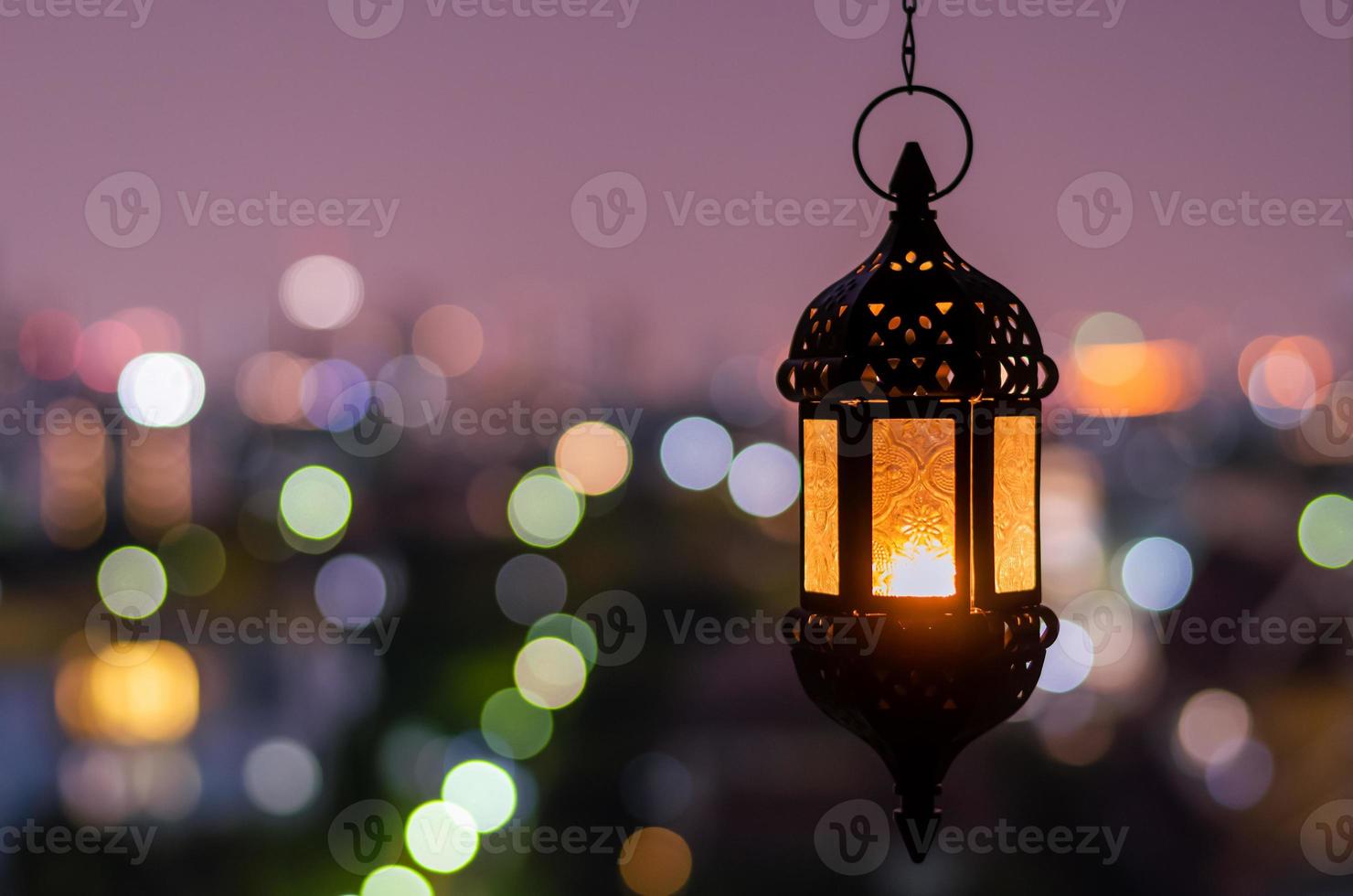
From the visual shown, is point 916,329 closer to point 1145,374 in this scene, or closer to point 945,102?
point 945,102

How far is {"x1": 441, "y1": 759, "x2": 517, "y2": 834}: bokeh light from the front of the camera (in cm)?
2858

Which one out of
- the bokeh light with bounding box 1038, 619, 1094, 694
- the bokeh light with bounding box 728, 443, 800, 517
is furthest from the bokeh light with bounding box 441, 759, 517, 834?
the bokeh light with bounding box 728, 443, 800, 517

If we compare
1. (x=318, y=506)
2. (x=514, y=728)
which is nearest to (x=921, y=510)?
(x=514, y=728)

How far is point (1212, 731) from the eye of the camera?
2412cm

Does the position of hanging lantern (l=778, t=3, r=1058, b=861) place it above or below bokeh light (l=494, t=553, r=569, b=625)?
above

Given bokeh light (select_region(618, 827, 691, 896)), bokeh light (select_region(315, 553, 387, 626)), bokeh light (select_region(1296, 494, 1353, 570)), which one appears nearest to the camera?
bokeh light (select_region(1296, 494, 1353, 570))

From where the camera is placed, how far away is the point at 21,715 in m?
25.4

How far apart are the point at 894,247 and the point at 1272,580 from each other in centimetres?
2107

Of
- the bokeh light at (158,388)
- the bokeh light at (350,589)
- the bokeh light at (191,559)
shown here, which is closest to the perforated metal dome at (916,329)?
the bokeh light at (158,388)

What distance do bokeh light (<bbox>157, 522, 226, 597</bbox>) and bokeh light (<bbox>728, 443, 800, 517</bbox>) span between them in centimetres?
1455

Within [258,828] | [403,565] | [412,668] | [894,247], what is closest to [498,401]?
[403,565]

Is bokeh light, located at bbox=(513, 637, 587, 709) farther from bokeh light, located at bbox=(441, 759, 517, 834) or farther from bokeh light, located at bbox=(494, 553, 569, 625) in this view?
bokeh light, located at bbox=(441, 759, 517, 834)

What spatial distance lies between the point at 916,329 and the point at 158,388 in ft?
103

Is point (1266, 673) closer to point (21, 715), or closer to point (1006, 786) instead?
point (1006, 786)
